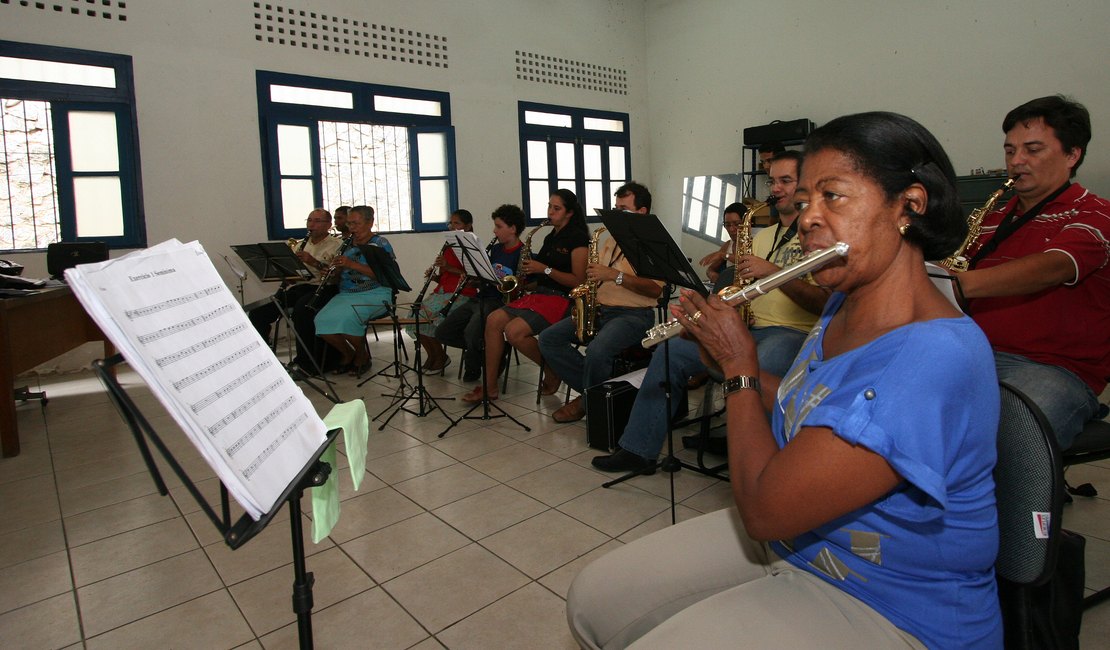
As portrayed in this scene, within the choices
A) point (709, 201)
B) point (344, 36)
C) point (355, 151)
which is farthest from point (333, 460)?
point (709, 201)

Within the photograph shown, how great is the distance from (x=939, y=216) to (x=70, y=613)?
8.44 ft

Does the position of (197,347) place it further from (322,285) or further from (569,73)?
(569,73)

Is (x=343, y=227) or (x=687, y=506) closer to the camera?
A: (x=687, y=506)

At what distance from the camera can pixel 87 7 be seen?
5277mm

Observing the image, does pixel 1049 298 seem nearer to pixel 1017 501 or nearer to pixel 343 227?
pixel 1017 501

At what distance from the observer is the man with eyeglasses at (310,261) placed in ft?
17.9

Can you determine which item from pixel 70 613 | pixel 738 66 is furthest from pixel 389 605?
pixel 738 66

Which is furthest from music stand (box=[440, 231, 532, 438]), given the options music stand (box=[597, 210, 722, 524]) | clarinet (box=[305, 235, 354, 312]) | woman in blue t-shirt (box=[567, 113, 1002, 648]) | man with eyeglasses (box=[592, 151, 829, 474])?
woman in blue t-shirt (box=[567, 113, 1002, 648])

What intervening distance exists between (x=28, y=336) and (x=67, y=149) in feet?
8.55

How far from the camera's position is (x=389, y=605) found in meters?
1.98

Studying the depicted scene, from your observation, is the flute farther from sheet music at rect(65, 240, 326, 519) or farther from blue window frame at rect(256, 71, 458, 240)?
blue window frame at rect(256, 71, 458, 240)

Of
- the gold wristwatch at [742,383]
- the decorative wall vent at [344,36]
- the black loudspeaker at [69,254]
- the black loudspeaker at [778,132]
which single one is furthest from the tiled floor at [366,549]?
the black loudspeaker at [778,132]

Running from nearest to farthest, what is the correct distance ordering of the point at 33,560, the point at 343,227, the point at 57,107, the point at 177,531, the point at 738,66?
1. the point at 33,560
2. the point at 177,531
3. the point at 57,107
4. the point at 343,227
5. the point at 738,66

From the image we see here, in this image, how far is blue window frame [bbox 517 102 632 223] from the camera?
8094mm
